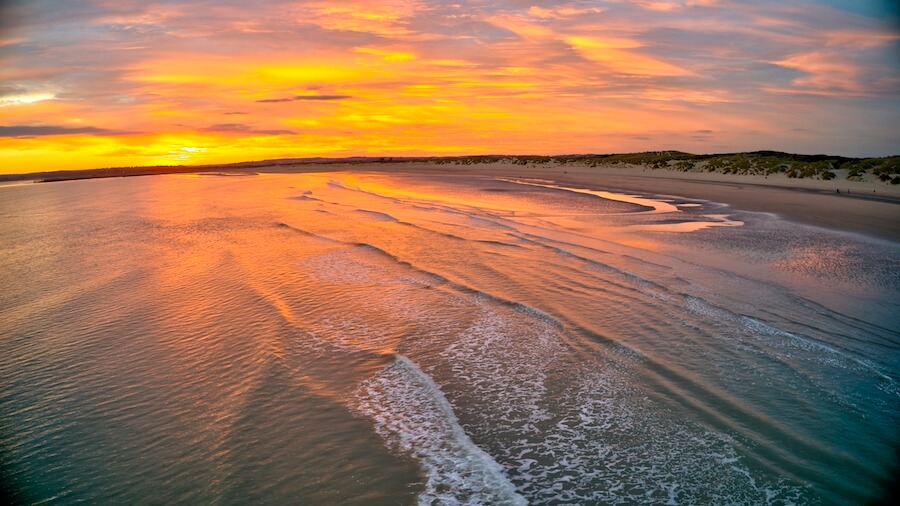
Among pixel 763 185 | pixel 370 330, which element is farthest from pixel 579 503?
pixel 763 185

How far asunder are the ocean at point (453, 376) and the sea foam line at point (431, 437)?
2 centimetres

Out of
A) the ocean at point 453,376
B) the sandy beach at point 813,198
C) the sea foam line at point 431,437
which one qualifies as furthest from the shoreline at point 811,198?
the sea foam line at point 431,437

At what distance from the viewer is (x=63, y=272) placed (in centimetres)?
1123

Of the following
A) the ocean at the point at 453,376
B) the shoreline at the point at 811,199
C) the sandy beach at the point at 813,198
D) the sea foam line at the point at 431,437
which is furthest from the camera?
the sandy beach at the point at 813,198

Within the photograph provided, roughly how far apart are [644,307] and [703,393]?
9.52ft

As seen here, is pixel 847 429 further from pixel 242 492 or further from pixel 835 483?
pixel 242 492

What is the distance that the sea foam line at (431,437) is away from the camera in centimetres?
390

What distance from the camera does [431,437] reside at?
4.69 metres

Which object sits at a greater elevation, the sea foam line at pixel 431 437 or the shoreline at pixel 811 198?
the shoreline at pixel 811 198

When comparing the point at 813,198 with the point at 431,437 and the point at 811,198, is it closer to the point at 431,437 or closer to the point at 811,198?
the point at 811,198

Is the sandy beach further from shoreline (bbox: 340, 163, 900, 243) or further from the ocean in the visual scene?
the ocean

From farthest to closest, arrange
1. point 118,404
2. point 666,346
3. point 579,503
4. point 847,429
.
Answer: point 666,346
point 118,404
point 847,429
point 579,503

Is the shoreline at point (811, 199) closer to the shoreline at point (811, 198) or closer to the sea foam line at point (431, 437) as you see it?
the shoreline at point (811, 198)

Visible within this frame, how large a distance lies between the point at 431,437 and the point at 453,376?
1.31m
